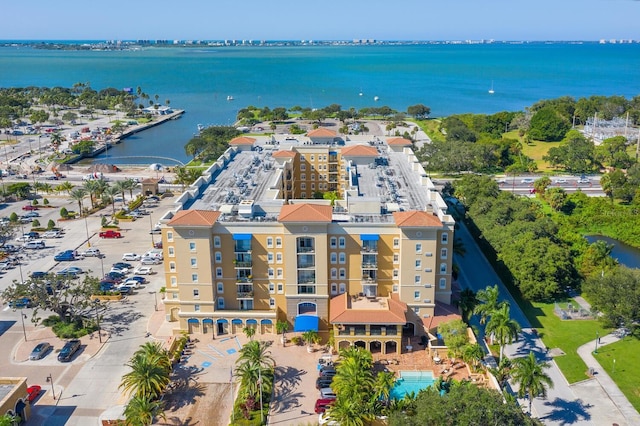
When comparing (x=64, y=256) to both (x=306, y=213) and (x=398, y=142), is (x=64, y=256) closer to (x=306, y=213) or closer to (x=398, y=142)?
(x=306, y=213)

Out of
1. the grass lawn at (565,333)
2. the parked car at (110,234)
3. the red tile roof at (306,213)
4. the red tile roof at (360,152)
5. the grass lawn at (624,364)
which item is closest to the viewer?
the grass lawn at (624,364)

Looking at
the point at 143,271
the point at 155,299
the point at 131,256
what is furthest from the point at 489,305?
the point at 131,256

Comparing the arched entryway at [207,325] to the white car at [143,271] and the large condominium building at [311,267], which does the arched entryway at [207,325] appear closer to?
the large condominium building at [311,267]

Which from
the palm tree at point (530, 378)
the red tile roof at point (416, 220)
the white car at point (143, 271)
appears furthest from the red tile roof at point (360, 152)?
the palm tree at point (530, 378)

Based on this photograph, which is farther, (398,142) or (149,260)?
(398,142)

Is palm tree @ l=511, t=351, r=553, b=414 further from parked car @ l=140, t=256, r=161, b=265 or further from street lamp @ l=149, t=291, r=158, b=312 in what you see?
parked car @ l=140, t=256, r=161, b=265

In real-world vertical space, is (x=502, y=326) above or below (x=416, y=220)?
below
